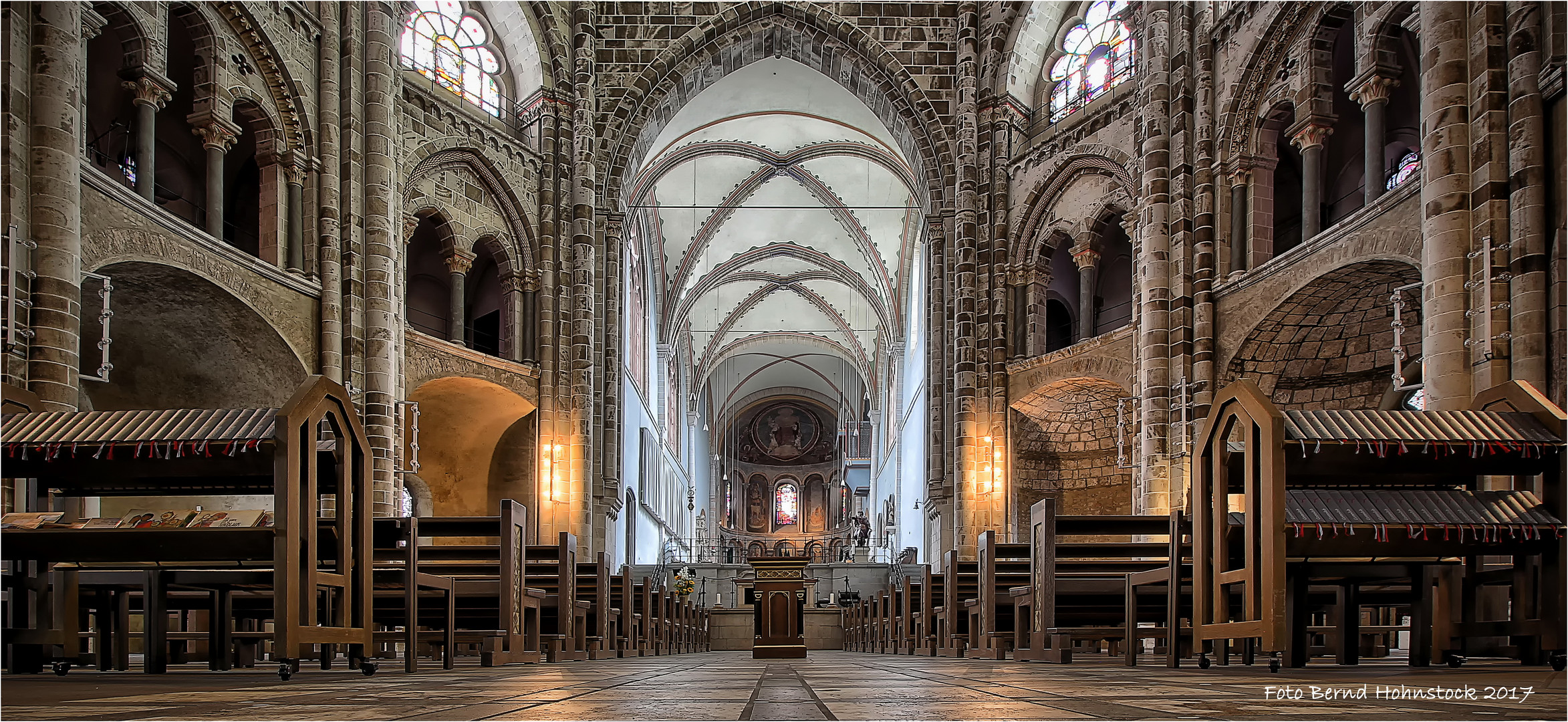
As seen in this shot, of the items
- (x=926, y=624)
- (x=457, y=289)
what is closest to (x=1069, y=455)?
(x=926, y=624)

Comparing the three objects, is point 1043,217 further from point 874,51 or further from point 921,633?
point 921,633

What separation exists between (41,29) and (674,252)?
22009 mm

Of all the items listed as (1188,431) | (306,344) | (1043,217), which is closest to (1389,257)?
(1188,431)

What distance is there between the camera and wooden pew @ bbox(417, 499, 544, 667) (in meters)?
8.24

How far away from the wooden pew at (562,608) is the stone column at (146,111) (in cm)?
599

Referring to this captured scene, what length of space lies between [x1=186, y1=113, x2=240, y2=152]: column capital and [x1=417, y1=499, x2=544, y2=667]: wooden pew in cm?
713

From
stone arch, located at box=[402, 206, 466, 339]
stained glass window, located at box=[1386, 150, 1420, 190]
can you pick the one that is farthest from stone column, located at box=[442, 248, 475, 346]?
stained glass window, located at box=[1386, 150, 1420, 190]

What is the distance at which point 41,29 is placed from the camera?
34.6 ft

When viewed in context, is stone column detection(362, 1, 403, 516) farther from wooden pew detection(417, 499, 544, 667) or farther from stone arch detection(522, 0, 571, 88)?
wooden pew detection(417, 499, 544, 667)

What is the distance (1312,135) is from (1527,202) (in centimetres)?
515

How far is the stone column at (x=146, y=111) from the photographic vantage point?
1297 cm

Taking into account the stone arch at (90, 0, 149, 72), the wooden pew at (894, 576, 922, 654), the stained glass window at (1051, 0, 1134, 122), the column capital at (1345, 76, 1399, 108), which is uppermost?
the stained glass window at (1051, 0, 1134, 122)

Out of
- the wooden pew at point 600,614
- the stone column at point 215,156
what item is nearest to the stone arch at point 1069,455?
the wooden pew at point 600,614

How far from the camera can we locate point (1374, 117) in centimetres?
1372
